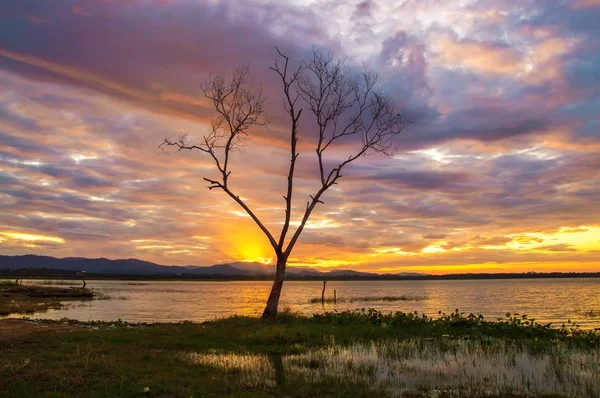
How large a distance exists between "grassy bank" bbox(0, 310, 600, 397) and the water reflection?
0.03 meters

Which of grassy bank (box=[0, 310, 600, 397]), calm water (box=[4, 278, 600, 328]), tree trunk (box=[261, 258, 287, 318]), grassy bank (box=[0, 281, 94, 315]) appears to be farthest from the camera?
grassy bank (box=[0, 281, 94, 315])

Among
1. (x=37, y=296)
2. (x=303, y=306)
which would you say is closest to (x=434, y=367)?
(x=303, y=306)

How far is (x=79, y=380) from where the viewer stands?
37.0ft

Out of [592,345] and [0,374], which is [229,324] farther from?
[592,345]

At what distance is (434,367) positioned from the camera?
15234 millimetres

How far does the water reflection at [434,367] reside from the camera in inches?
483

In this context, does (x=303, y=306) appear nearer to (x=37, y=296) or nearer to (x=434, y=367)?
(x=37, y=296)

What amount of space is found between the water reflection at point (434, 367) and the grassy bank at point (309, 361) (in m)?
0.03

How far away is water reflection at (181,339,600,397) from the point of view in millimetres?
12266

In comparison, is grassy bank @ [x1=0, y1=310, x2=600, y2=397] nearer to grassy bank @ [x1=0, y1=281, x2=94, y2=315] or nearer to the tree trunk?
the tree trunk

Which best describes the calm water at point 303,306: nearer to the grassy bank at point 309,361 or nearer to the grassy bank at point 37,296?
the grassy bank at point 37,296

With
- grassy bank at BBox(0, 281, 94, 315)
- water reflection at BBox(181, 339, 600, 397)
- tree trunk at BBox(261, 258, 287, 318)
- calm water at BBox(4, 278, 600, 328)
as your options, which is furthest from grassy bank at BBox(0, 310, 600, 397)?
grassy bank at BBox(0, 281, 94, 315)

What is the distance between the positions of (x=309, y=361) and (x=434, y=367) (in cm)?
407

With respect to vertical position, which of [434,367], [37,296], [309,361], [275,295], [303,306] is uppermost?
[275,295]
